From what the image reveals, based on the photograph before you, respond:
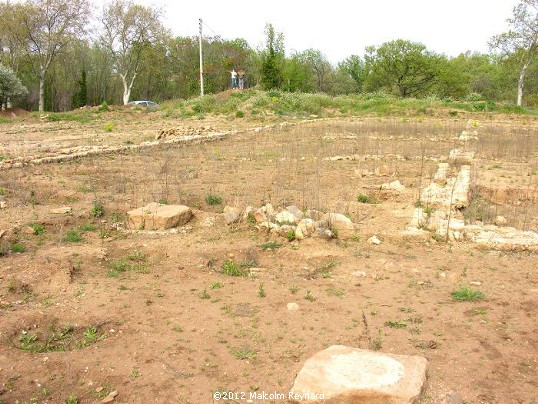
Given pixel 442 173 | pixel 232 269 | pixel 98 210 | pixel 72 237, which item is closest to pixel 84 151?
pixel 98 210

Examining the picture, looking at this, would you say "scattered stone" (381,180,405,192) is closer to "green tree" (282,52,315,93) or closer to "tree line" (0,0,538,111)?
"tree line" (0,0,538,111)

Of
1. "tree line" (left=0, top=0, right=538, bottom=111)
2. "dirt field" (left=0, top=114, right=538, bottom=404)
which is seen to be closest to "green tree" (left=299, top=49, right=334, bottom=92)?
"tree line" (left=0, top=0, right=538, bottom=111)

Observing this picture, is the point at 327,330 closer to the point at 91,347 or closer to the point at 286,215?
the point at 91,347

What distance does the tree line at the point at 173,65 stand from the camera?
32312mm

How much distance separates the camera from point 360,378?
304 cm

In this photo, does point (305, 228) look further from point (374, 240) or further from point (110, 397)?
point (110, 397)

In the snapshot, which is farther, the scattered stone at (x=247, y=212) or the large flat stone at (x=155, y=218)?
the scattered stone at (x=247, y=212)

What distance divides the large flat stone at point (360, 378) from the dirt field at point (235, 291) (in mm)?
230

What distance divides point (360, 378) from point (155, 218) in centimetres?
432

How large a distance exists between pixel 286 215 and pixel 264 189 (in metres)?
2.43

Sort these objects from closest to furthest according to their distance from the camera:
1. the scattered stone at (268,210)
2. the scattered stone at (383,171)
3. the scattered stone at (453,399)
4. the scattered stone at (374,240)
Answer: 1. the scattered stone at (453,399)
2. the scattered stone at (374,240)
3. the scattered stone at (268,210)
4. the scattered stone at (383,171)

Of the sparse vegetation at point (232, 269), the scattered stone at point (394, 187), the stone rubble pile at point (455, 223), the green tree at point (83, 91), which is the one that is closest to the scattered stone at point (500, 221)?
the stone rubble pile at point (455, 223)

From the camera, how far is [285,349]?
12.7 feet

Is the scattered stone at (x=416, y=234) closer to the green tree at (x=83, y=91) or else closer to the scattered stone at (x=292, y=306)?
the scattered stone at (x=292, y=306)
